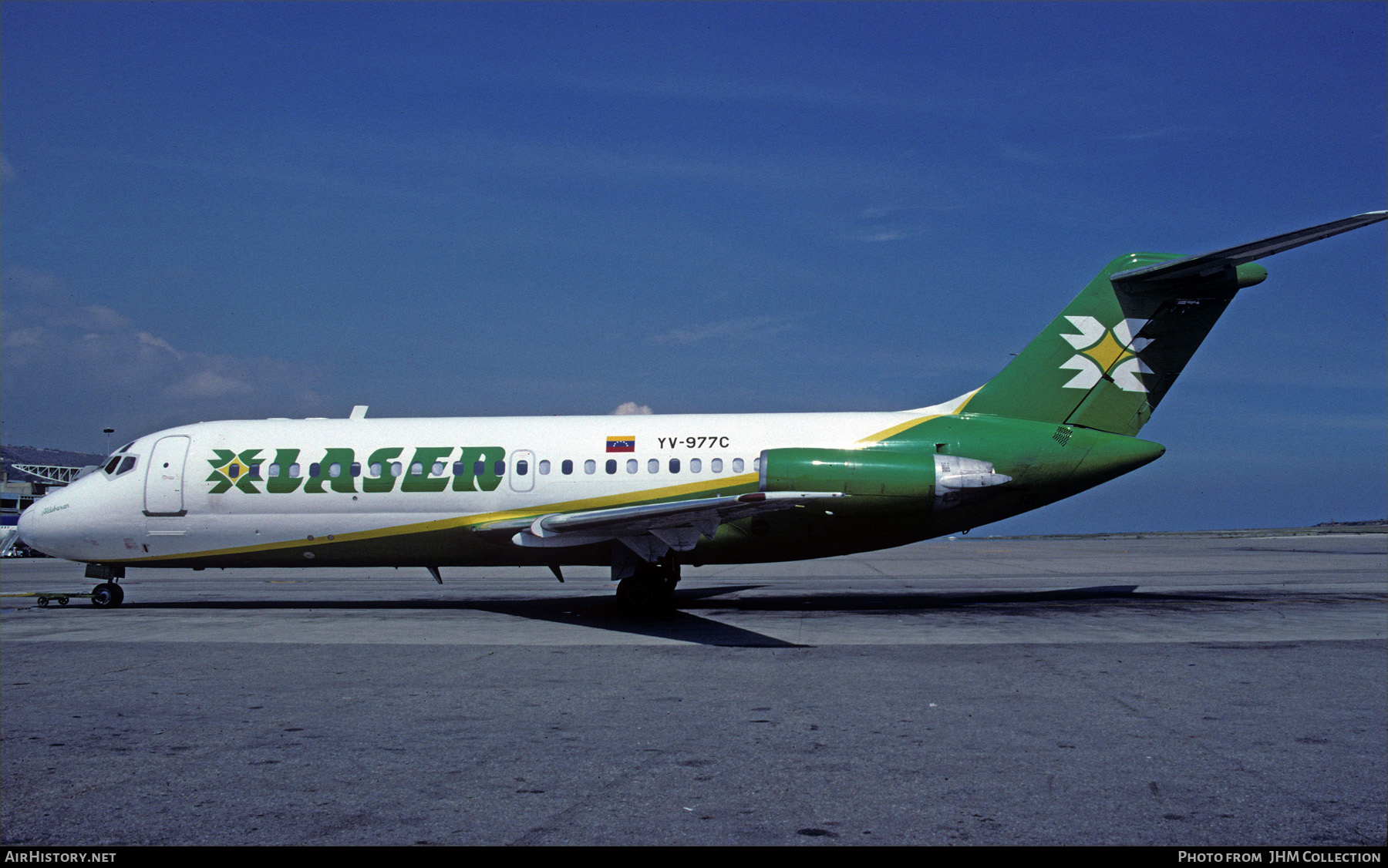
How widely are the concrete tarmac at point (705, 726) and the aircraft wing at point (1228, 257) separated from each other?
5936 millimetres

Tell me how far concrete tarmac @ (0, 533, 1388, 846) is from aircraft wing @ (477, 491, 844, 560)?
1.36m

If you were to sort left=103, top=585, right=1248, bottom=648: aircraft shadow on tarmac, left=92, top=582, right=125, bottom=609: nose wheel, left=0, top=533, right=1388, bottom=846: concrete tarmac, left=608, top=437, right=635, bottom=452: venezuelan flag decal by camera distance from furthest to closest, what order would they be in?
1. left=92, top=582, right=125, bottom=609: nose wheel
2. left=608, top=437, right=635, bottom=452: venezuelan flag decal
3. left=103, top=585, right=1248, bottom=648: aircraft shadow on tarmac
4. left=0, top=533, right=1388, bottom=846: concrete tarmac

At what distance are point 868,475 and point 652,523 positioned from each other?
3744mm

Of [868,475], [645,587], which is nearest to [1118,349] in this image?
[868,475]

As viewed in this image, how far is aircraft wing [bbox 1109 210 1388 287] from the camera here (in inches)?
563

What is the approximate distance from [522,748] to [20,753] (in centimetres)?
385

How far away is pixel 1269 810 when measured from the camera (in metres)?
5.75

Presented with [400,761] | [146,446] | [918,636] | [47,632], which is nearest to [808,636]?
[918,636]

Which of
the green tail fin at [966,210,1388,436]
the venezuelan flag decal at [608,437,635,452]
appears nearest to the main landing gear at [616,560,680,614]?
the venezuelan flag decal at [608,437,635,452]

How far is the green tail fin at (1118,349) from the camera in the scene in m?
17.4

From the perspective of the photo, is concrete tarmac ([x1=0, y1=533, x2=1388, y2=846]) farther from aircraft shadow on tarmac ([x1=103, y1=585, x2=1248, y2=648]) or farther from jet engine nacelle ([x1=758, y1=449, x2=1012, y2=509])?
jet engine nacelle ([x1=758, y1=449, x2=1012, y2=509])

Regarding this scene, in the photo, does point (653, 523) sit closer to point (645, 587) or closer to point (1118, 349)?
point (645, 587)
